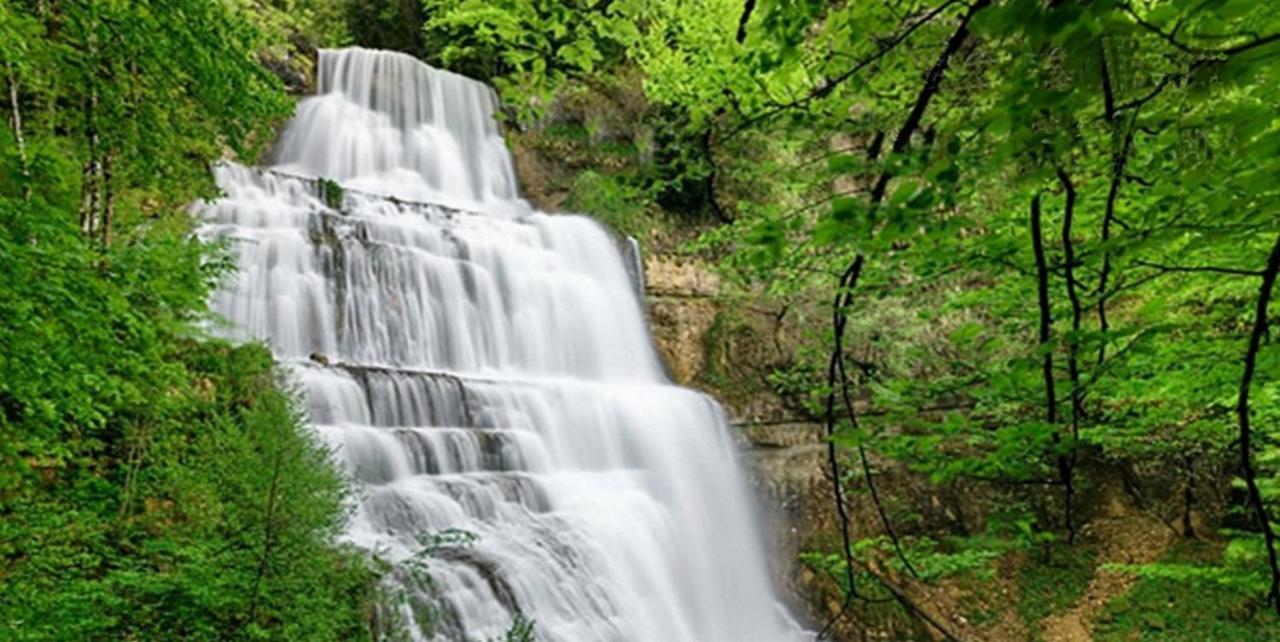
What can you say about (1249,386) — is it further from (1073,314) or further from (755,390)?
(755,390)

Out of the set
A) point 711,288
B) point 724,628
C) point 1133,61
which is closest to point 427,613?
point 724,628

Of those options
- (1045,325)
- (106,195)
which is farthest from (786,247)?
(106,195)

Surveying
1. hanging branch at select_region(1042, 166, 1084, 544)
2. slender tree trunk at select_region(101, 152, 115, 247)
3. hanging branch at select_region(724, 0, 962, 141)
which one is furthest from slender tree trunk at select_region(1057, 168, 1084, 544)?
slender tree trunk at select_region(101, 152, 115, 247)

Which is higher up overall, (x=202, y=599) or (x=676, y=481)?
(x=676, y=481)

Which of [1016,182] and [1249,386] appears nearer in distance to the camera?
[1249,386]

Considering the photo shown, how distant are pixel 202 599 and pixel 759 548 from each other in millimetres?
8296

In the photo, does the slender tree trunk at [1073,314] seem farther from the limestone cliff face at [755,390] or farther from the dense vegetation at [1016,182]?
the limestone cliff face at [755,390]

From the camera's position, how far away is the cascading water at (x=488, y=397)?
694 cm

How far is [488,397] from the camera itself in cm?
916

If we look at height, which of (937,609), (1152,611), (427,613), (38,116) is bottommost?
(1152,611)

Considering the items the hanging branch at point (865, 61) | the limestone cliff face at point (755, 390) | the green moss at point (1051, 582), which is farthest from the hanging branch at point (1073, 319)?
the green moss at point (1051, 582)

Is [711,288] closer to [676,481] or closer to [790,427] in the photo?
[790,427]

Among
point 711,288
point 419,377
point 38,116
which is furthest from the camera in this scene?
point 711,288

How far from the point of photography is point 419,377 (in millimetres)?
8609
